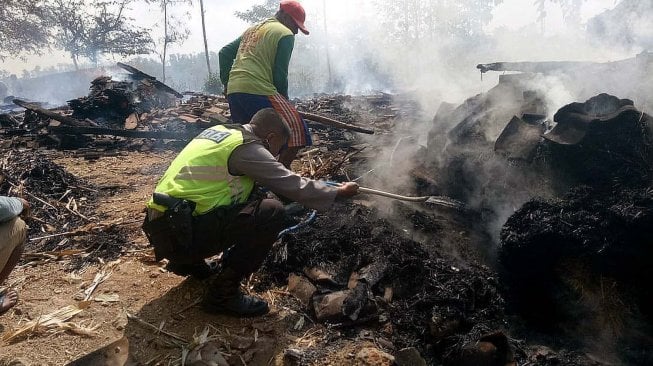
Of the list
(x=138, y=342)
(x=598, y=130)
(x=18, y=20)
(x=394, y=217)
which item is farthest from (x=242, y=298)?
(x=18, y=20)

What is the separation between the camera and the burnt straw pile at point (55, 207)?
159 inches

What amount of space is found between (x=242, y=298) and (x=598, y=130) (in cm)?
348

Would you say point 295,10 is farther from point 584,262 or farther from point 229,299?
point 584,262

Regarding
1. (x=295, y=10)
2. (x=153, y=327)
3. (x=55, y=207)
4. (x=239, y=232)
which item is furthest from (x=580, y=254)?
(x=55, y=207)

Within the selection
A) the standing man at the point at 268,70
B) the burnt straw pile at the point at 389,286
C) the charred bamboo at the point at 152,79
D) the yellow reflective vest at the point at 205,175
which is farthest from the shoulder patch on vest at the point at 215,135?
the charred bamboo at the point at 152,79

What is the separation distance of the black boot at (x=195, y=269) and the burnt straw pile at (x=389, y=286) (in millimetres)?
459

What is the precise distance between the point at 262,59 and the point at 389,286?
2749 mm

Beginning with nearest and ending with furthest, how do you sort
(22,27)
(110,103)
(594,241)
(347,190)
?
1. (347,190)
2. (594,241)
3. (110,103)
4. (22,27)

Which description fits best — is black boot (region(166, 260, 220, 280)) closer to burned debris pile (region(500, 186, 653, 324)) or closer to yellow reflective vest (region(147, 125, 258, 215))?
yellow reflective vest (region(147, 125, 258, 215))

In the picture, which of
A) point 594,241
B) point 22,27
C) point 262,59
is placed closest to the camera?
point 594,241

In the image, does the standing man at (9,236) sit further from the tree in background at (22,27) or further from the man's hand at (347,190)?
the tree in background at (22,27)

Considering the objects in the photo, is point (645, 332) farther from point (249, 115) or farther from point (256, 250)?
point (249, 115)

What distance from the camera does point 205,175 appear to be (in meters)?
2.71

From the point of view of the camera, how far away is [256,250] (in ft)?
9.41
